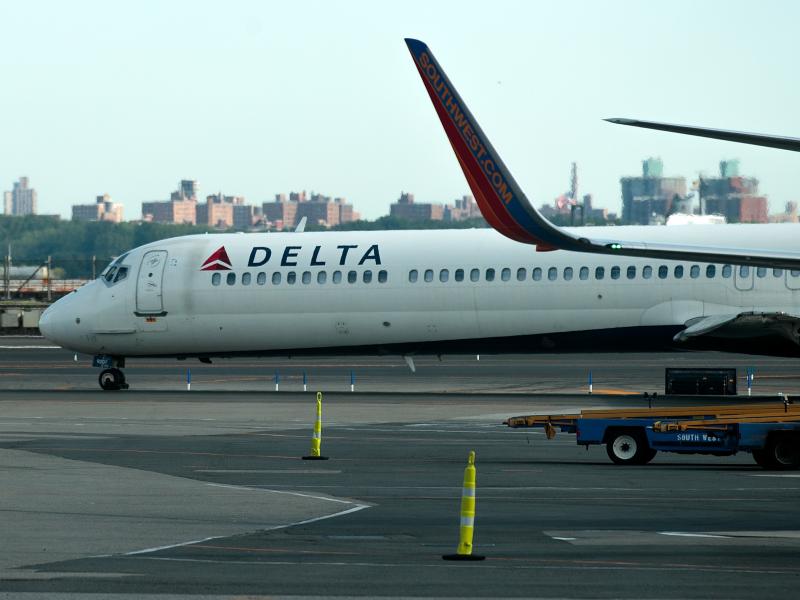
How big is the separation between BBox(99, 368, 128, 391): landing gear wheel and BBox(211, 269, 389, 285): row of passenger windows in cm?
406

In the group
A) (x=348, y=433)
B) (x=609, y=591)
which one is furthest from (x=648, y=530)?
(x=348, y=433)

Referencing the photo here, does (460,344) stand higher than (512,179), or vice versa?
(512,179)

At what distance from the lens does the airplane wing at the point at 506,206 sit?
19.0 m

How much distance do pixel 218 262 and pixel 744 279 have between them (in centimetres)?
1409

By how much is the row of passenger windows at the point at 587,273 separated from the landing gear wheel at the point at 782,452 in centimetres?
1440

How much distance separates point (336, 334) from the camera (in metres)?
40.7

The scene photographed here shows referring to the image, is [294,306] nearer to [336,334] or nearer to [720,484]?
[336,334]

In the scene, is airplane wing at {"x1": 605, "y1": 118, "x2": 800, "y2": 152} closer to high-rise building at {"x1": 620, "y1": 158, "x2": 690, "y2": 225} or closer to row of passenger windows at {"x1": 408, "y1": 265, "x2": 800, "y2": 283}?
row of passenger windows at {"x1": 408, "y1": 265, "x2": 800, "y2": 283}

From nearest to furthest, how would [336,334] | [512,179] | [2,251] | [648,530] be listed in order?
[648,530] → [512,179] → [336,334] → [2,251]

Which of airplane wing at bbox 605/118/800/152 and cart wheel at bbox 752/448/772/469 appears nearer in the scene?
airplane wing at bbox 605/118/800/152

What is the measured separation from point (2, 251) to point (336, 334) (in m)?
167

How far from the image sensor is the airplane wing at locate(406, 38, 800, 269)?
19.0 m

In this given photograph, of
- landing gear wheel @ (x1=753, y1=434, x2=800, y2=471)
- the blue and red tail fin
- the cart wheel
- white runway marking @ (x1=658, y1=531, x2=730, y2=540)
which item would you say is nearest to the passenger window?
the blue and red tail fin

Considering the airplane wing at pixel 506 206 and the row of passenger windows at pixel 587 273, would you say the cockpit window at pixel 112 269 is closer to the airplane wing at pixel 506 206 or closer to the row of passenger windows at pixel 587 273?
the row of passenger windows at pixel 587 273
